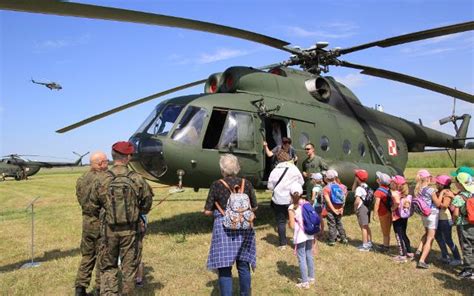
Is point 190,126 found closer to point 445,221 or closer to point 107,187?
point 107,187

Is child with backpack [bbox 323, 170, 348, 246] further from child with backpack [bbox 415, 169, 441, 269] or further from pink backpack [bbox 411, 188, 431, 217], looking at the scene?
child with backpack [bbox 415, 169, 441, 269]

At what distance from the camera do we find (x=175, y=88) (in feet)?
31.2

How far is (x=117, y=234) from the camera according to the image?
14.0ft

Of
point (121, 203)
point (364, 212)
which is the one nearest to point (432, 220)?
point (364, 212)

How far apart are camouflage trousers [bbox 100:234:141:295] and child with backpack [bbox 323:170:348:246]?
4.01 metres

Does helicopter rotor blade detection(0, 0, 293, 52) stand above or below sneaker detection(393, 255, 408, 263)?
above

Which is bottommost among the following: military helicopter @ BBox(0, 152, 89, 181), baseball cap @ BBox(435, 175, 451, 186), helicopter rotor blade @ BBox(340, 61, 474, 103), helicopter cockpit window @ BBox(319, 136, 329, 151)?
military helicopter @ BBox(0, 152, 89, 181)

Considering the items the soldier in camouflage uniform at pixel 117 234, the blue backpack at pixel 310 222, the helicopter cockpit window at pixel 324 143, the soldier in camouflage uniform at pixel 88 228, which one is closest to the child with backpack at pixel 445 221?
the blue backpack at pixel 310 222

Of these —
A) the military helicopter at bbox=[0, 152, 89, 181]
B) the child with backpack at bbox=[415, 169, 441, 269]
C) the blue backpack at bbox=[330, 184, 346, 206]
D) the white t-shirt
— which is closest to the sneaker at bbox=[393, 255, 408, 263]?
the child with backpack at bbox=[415, 169, 441, 269]

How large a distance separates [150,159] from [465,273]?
18.0 feet

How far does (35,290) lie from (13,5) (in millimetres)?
3686

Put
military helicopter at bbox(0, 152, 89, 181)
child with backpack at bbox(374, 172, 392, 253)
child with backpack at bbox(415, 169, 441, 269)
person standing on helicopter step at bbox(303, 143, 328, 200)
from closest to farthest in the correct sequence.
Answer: child with backpack at bbox(415, 169, 441, 269), child with backpack at bbox(374, 172, 392, 253), person standing on helicopter step at bbox(303, 143, 328, 200), military helicopter at bbox(0, 152, 89, 181)

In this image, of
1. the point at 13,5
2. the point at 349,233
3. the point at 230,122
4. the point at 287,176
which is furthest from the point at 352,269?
the point at 13,5

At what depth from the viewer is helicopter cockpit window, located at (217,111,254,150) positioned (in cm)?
818
